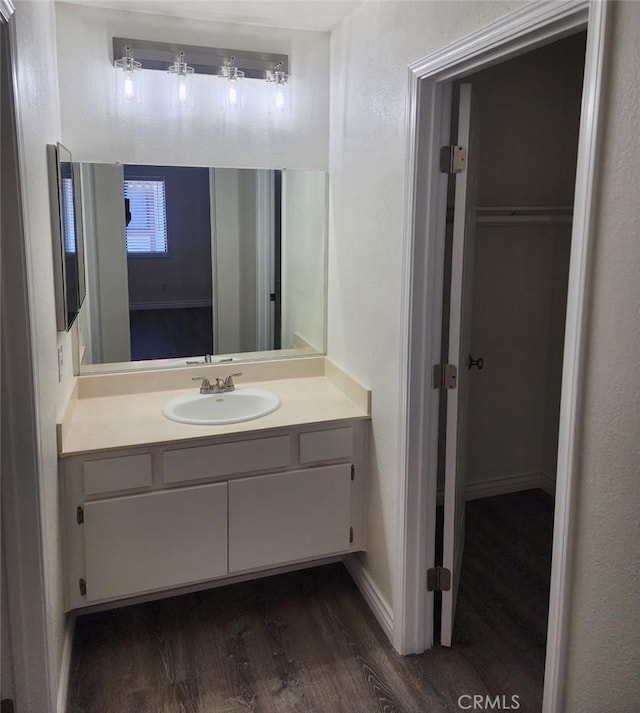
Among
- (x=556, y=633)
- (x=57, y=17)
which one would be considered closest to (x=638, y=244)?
(x=556, y=633)

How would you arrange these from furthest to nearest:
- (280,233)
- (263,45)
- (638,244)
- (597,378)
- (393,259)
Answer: (280,233)
(263,45)
(393,259)
(597,378)
(638,244)

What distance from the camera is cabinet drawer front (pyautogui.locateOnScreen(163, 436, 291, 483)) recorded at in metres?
2.31

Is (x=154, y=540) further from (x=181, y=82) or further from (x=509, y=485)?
(x=509, y=485)

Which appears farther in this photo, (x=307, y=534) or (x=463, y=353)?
(x=307, y=534)

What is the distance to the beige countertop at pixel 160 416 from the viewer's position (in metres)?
2.27

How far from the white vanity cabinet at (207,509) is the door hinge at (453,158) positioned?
101cm

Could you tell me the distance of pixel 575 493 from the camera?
1.44m

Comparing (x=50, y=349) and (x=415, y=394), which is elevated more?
(x=50, y=349)

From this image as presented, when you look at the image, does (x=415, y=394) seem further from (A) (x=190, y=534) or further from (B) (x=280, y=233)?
(B) (x=280, y=233)

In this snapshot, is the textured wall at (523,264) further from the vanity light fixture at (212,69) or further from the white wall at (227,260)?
the white wall at (227,260)

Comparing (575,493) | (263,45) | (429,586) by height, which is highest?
(263,45)

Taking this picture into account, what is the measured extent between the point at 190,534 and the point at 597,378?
157 cm

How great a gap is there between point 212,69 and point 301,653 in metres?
2.29

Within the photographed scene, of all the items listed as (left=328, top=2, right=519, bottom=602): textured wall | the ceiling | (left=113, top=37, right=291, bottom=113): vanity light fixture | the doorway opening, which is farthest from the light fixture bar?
the doorway opening
